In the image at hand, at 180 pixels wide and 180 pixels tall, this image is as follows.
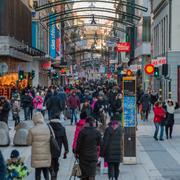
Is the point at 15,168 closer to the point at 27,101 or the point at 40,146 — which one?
the point at 40,146

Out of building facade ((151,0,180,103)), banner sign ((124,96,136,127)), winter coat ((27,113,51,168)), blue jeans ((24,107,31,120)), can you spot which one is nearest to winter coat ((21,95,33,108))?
blue jeans ((24,107,31,120))

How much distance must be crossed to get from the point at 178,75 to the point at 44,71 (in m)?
40.2

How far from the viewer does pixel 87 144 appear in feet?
42.0

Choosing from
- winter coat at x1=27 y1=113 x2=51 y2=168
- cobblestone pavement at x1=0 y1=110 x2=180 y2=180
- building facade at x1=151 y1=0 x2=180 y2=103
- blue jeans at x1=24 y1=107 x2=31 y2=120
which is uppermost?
building facade at x1=151 y1=0 x2=180 y2=103

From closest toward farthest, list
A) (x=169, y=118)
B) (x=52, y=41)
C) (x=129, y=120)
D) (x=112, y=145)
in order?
1. (x=112, y=145)
2. (x=129, y=120)
3. (x=169, y=118)
4. (x=52, y=41)

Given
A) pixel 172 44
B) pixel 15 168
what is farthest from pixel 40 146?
pixel 172 44

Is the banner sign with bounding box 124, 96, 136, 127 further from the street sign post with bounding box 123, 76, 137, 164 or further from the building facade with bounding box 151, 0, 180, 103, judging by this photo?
the building facade with bounding box 151, 0, 180, 103

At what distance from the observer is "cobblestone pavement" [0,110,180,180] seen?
1634 cm

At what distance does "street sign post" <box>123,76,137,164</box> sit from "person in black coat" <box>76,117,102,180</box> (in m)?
5.32

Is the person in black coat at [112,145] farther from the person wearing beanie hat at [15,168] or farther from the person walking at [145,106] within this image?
the person walking at [145,106]

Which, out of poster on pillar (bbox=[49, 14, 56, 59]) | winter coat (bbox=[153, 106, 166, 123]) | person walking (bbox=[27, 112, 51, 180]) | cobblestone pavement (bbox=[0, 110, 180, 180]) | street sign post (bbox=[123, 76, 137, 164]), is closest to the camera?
person walking (bbox=[27, 112, 51, 180])

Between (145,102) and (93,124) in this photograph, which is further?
(145,102)

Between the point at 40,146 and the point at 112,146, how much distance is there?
1861 millimetres

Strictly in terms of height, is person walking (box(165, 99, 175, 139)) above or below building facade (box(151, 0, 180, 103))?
below
